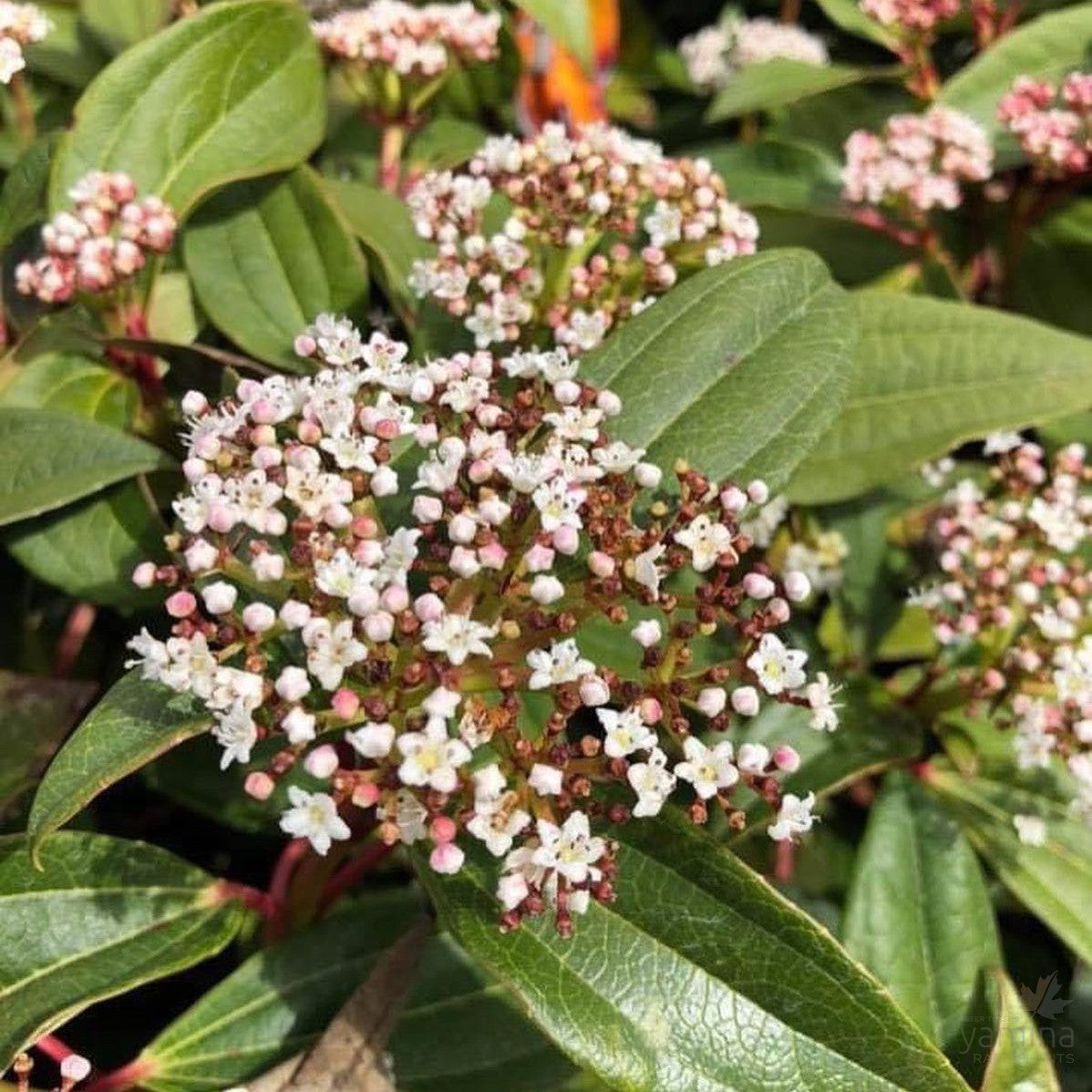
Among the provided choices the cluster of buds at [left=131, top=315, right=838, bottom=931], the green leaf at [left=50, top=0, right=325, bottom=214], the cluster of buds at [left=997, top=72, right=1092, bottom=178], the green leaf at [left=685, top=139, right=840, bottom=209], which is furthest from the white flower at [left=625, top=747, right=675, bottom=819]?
the green leaf at [left=685, top=139, right=840, bottom=209]

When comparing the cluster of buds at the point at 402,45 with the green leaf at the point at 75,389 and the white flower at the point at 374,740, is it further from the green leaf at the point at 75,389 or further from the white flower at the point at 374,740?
the white flower at the point at 374,740

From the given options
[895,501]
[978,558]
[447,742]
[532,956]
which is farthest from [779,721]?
[447,742]

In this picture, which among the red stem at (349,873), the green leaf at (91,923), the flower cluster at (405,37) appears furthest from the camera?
the flower cluster at (405,37)

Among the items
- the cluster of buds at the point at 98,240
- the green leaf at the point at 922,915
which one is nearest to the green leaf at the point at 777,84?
the cluster of buds at the point at 98,240

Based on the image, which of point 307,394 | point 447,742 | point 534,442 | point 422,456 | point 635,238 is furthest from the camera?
point 635,238

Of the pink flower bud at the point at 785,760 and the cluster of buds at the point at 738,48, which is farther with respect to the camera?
the cluster of buds at the point at 738,48

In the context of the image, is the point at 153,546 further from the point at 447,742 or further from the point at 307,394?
the point at 447,742
